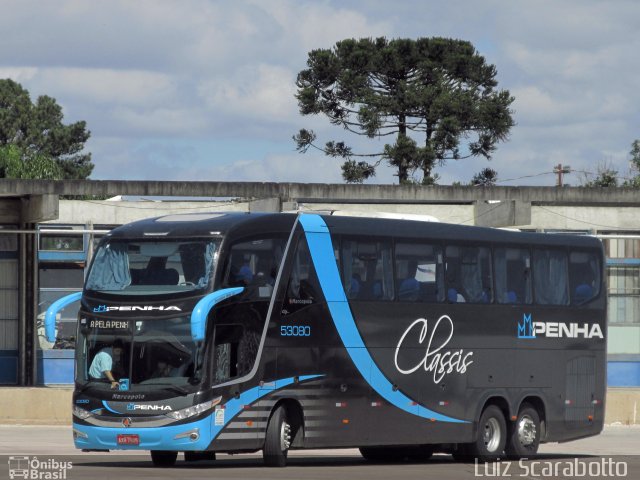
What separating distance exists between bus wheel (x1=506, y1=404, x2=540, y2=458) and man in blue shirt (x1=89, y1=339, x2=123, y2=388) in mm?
7486

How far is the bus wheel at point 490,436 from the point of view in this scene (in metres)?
24.0

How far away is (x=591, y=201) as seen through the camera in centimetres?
3888

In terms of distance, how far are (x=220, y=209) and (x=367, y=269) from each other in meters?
17.1

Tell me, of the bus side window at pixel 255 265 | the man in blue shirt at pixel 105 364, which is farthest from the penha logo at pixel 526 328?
the man in blue shirt at pixel 105 364

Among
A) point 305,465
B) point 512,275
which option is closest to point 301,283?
point 305,465

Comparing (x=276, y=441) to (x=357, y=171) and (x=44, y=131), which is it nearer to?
(x=357, y=171)

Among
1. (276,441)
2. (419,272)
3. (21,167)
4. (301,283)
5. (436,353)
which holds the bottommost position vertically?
(276,441)

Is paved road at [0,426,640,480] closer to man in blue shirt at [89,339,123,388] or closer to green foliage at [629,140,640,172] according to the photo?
man in blue shirt at [89,339,123,388]

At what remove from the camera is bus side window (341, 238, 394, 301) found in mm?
21828

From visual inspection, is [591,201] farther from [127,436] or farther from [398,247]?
[127,436]

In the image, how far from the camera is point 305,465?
2189 cm

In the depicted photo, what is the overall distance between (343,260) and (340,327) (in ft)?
3.19

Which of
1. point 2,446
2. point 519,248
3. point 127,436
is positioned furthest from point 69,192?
point 127,436

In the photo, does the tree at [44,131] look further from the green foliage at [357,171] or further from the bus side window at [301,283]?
the bus side window at [301,283]
